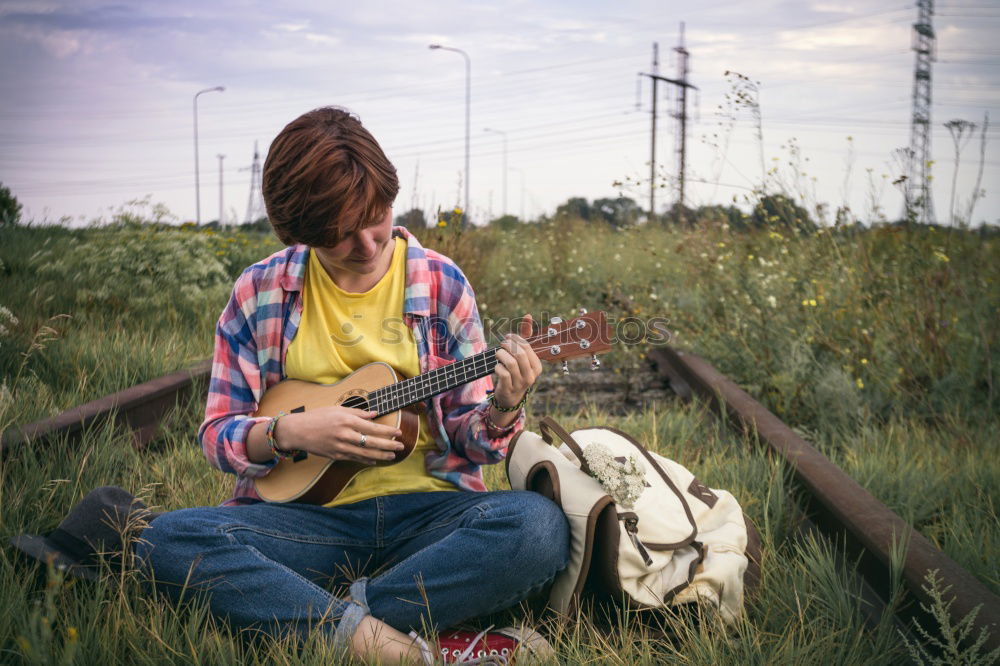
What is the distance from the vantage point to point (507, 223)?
14.2m

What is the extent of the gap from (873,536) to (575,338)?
108cm

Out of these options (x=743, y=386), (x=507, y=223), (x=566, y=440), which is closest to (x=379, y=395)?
(x=566, y=440)

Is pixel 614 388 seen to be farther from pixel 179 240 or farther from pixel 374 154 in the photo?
pixel 179 240

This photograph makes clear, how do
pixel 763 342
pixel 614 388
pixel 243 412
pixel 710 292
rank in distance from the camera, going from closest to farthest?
1. pixel 243 412
2. pixel 763 342
3. pixel 614 388
4. pixel 710 292

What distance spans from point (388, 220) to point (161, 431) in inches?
90.8

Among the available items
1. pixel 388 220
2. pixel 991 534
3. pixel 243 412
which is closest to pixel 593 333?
pixel 388 220

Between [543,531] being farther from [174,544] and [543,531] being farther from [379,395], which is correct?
[174,544]

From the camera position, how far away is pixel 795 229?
544cm

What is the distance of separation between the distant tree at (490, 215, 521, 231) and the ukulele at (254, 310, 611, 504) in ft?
31.3

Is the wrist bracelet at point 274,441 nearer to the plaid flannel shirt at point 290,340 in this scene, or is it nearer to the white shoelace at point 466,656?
the plaid flannel shirt at point 290,340

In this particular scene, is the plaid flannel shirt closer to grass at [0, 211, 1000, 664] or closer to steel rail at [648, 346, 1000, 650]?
grass at [0, 211, 1000, 664]

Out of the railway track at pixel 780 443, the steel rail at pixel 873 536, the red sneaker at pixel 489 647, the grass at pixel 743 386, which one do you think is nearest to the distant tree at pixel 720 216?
the grass at pixel 743 386

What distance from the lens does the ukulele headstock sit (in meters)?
2.43

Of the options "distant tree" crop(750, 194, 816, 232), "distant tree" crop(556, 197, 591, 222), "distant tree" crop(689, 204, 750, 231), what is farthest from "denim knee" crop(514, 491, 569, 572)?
"distant tree" crop(556, 197, 591, 222)
